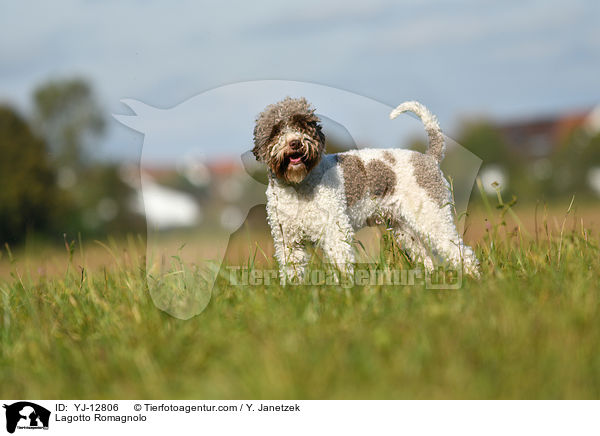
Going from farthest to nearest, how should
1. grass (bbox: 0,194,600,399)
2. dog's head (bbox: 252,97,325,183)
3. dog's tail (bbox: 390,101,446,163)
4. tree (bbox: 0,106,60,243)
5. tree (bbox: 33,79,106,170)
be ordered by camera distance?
tree (bbox: 33,79,106,170) → tree (bbox: 0,106,60,243) → dog's tail (bbox: 390,101,446,163) → dog's head (bbox: 252,97,325,183) → grass (bbox: 0,194,600,399)

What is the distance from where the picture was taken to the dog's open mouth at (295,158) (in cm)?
528

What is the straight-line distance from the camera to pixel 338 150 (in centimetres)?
615

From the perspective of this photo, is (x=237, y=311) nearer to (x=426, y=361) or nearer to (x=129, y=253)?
(x=426, y=361)

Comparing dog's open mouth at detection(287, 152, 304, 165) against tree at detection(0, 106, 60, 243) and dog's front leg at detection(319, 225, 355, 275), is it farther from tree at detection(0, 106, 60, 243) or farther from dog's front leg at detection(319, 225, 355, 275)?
tree at detection(0, 106, 60, 243)

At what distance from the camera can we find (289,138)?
5219mm

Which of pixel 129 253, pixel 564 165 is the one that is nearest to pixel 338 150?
pixel 129 253

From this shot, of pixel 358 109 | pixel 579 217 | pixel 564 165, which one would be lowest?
pixel 579 217

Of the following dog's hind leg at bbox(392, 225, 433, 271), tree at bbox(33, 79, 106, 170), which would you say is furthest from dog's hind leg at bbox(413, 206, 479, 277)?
tree at bbox(33, 79, 106, 170)

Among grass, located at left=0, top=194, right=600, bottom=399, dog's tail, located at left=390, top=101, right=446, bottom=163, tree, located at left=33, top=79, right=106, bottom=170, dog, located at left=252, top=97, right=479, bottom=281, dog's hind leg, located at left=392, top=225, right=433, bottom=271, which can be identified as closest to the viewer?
grass, located at left=0, top=194, right=600, bottom=399

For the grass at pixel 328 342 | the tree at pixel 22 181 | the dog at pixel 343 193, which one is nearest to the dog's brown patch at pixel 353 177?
the dog at pixel 343 193

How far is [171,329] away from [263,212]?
87.1 inches

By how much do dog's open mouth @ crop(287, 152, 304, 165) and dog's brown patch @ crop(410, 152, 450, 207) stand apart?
4.58 feet

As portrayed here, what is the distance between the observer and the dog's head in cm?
525
